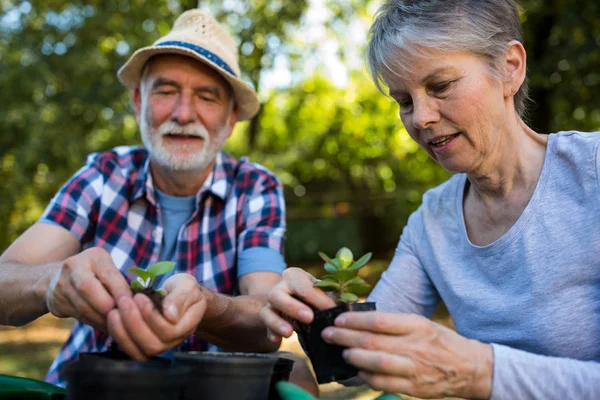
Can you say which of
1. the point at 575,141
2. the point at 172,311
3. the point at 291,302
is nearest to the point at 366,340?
the point at 291,302

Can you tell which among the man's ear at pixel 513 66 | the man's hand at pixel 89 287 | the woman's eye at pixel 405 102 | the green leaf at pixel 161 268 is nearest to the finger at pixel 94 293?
the man's hand at pixel 89 287

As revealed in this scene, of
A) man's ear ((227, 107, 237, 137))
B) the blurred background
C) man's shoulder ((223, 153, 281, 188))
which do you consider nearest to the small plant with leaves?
man's shoulder ((223, 153, 281, 188))

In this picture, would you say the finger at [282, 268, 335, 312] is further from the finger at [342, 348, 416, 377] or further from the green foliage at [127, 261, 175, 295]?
the green foliage at [127, 261, 175, 295]

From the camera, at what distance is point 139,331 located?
4.10 feet

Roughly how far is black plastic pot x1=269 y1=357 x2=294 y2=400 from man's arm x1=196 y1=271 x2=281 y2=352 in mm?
401

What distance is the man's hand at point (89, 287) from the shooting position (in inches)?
52.9

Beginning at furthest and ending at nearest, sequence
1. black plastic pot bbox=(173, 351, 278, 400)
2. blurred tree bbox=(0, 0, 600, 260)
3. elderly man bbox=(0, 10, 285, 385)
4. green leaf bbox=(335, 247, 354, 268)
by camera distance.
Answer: blurred tree bbox=(0, 0, 600, 260)
elderly man bbox=(0, 10, 285, 385)
green leaf bbox=(335, 247, 354, 268)
black plastic pot bbox=(173, 351, 278, 400)

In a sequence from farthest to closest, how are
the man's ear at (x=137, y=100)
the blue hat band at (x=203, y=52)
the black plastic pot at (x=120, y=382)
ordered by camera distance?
the man's ear at (x=137, y=100), the blue hat band at (x=203, y=52), the black plastic pot at (x=120, y=382)

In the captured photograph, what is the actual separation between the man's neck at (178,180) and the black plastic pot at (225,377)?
1.47m

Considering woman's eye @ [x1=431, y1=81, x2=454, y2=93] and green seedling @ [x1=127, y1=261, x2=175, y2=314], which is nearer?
green seedling @ [x1=127, y1=261, x2=175, y2=314]

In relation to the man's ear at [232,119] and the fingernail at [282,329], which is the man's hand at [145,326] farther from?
the man's ear at [232,119]

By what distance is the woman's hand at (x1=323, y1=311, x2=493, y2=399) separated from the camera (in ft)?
4.21

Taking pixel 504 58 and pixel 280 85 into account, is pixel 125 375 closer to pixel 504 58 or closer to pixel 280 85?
pixel 504 58

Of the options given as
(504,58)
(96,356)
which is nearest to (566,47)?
(504,58)
